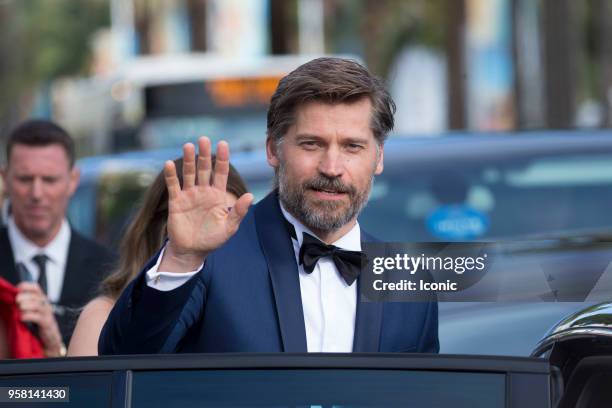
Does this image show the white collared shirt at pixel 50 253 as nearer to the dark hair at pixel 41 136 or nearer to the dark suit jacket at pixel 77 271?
the dark suit jacket at pixel 77 271

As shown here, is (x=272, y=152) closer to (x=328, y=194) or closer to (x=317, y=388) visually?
(x=328, y=194)

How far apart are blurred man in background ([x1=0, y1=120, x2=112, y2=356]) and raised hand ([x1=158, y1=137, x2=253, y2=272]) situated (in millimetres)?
2477

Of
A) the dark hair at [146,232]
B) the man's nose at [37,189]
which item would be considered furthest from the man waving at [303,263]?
the man's nose at [37,189]

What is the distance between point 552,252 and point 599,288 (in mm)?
2020

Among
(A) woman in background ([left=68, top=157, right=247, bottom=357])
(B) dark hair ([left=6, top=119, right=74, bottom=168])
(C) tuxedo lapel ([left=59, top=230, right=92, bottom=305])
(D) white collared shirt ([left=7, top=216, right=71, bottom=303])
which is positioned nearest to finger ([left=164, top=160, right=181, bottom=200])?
(A) woman in background ([left=68, top=157, right=247, bottom=357])

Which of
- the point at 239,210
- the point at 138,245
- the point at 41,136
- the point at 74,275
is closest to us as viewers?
the point at 239,210

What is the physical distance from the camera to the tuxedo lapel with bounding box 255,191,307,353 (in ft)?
10.9

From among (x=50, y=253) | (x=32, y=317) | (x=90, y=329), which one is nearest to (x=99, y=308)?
(x=90, y=329)

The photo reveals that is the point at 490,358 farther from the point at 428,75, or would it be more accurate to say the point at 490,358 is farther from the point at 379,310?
the point at 428,75

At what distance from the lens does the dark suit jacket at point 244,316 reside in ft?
10.7

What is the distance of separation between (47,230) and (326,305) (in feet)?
10.0

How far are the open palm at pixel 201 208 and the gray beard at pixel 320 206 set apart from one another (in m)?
0.21

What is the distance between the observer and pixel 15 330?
197 inches

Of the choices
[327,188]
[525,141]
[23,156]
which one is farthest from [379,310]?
[525,141]
